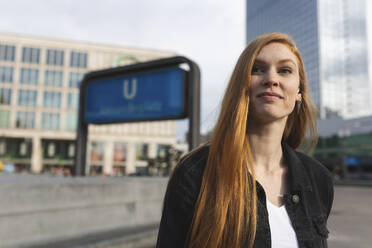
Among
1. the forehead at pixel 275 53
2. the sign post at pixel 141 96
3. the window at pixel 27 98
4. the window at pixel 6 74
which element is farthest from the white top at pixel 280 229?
the window at pixel 6 74

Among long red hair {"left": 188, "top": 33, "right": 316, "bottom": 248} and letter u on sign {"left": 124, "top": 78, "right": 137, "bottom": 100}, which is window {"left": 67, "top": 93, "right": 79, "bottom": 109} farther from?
long red hair {"left": 188, "top": 33, "right": 316, "bottom": 248}

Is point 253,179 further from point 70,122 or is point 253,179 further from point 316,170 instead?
point 70,122

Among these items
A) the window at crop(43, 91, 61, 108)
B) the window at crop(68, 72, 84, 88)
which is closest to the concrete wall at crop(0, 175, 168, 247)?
the window at crop(43, 91, 61, 108)

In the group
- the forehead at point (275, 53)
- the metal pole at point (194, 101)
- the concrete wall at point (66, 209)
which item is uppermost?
the metal pole at point (194, 101)

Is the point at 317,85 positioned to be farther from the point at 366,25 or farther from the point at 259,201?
the point at 259,201

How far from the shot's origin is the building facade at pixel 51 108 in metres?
52.2

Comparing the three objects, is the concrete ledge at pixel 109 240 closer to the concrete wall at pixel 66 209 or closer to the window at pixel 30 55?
the concrete wall at pixel 66 209

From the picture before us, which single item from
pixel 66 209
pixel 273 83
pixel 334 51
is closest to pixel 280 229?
pixel 273 83

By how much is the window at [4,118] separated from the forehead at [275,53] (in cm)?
5846

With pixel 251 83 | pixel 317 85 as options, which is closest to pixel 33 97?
pixel 251 83

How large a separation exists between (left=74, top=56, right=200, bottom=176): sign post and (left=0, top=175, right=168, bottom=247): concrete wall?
1833mm

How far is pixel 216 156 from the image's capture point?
127 centimetres

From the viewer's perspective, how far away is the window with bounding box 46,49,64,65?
53.8 m

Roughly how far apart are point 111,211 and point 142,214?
2.77 feet
